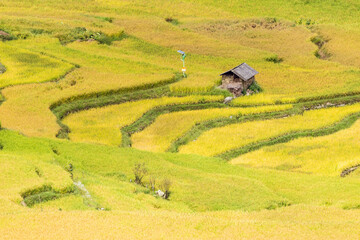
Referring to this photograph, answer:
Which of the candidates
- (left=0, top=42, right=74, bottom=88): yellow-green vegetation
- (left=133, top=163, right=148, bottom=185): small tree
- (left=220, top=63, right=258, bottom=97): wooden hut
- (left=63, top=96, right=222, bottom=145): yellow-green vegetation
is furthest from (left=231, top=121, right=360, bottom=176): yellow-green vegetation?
(left=0, top=42, right=74, bottom=88): yellow-green vegetation

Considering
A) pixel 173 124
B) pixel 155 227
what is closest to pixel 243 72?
pixel 173 124

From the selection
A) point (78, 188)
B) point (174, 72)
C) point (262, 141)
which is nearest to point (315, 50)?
point (174, 72)

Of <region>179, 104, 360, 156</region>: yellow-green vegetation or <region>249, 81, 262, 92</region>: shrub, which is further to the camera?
<region>249, 81, 262, 92</region>: shrub

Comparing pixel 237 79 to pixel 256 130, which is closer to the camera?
pixel 256 130

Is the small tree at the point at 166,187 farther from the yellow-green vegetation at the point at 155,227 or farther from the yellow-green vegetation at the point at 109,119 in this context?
the yellow-green vegetation at the point at 109,119

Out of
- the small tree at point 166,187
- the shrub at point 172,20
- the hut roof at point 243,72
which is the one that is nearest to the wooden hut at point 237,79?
the hut roof at point 243,72

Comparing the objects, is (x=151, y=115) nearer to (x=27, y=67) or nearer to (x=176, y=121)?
(x=176, y=121)

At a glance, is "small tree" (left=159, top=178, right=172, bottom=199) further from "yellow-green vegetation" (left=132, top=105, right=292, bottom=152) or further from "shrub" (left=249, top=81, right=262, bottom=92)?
"shrub" (left=249, top=81, right=262, bottom=92)
